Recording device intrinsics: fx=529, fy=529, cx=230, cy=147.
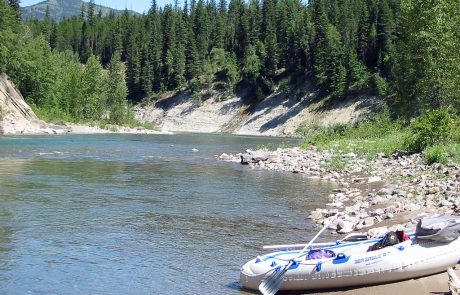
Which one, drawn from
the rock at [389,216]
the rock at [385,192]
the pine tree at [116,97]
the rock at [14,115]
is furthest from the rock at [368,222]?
the pine tree at [116,97]

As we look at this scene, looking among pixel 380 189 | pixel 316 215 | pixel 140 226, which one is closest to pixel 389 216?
pixel 316 215

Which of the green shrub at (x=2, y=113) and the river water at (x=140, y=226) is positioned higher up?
the green shrub at (x=2, y=113)

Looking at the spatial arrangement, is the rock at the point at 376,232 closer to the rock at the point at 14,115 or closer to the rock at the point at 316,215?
the rock at the point at 316,215

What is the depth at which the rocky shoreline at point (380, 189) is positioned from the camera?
13.9m

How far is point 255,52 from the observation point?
112 m

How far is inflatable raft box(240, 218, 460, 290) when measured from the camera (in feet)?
30.6

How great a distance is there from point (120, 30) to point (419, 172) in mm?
136969

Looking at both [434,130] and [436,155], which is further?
[434,130]

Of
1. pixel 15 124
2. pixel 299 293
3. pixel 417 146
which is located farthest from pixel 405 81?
pixel 15 124

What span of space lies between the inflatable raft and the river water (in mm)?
1117

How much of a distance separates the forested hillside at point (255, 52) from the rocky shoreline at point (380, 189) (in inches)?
383

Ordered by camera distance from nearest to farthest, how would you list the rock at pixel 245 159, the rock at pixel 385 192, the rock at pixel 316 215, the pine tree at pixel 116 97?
1. the rock at pixel 316 215
2. the rock at pixel 385 192
3. the rock at pixel 245 159
4. the pine tree at pixel 116 97

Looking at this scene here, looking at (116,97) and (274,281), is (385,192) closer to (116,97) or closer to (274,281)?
(274,281)

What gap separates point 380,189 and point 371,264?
10.1 m
